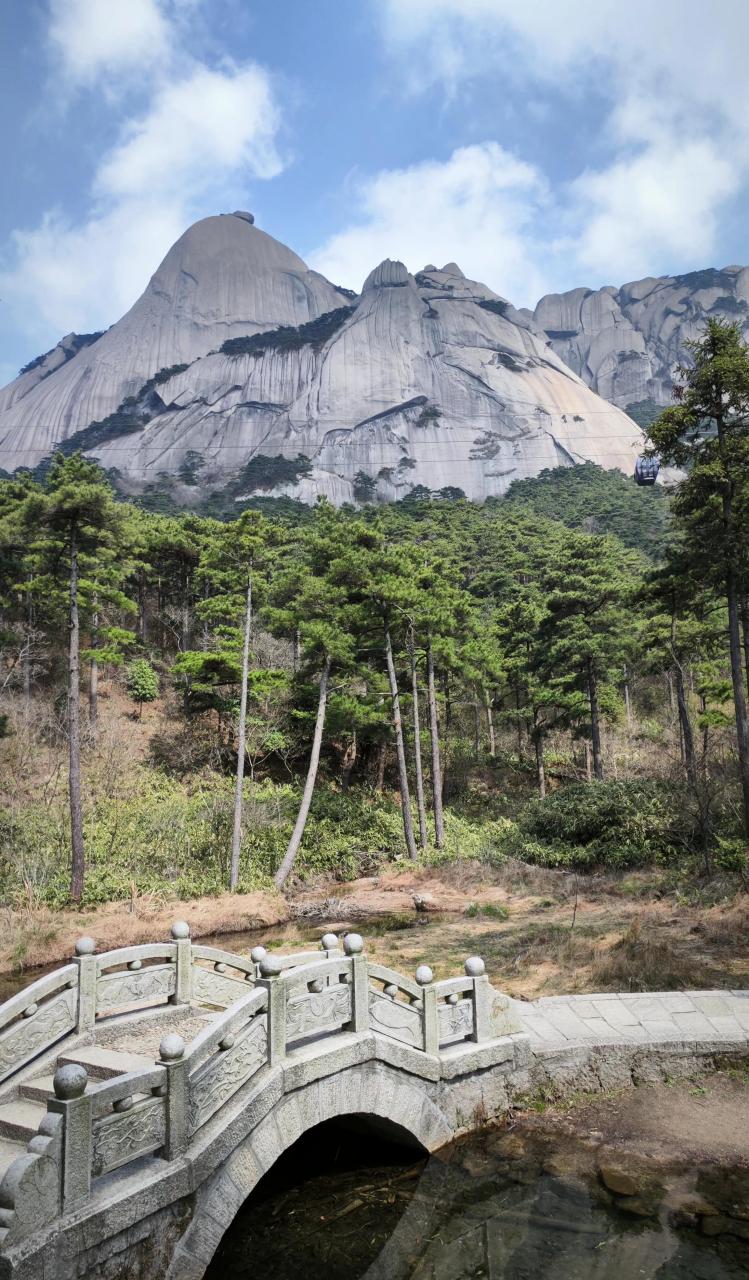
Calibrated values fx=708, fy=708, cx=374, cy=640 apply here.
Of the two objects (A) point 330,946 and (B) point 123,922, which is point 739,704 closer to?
(A) point 330,946

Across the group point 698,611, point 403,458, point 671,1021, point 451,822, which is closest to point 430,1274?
point 671,1021

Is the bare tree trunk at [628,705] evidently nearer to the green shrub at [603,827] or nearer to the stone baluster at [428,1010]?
the green shrub at [603,827]

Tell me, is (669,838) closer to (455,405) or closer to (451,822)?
(451,822)

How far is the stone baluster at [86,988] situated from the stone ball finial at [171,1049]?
2118 millimetres

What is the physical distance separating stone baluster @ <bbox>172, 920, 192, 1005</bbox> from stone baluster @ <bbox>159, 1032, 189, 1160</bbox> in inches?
106

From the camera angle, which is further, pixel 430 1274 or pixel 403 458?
pixel 403 458

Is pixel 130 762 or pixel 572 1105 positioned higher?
pixel 130 762

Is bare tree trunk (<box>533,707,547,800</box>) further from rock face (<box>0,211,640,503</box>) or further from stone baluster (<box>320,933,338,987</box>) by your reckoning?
rock face (<box>0,211,640,503</box>)

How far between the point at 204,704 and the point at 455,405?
224 ft

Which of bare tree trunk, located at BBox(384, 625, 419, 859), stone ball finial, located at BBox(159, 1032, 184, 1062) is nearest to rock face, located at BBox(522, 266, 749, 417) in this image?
bare tree trunk, located at BBox(384, 625, 419, 859)

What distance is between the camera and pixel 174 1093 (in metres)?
4.63

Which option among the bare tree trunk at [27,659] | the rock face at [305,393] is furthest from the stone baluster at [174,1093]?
the rock face at [305,393]

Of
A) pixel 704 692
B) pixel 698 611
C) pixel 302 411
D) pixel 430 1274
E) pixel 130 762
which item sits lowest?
pixel 430 1274

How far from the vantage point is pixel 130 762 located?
25938 millimetres
